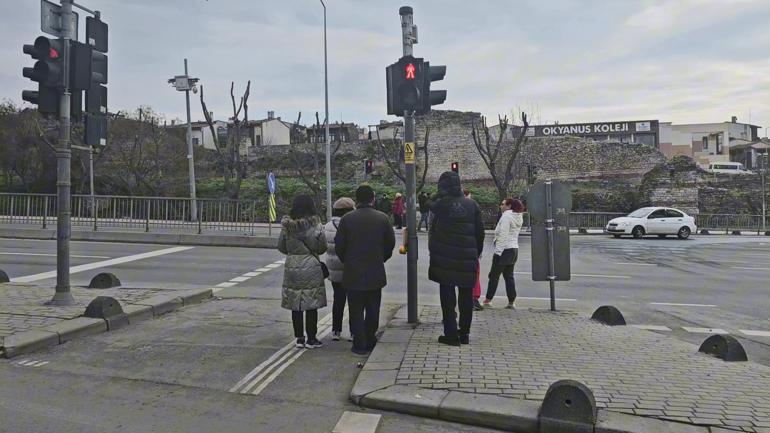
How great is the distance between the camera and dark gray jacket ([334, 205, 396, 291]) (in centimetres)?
580

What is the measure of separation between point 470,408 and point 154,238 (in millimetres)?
16986

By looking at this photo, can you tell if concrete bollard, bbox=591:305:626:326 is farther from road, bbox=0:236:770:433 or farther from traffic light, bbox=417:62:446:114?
traffic light, bbox=417:62:446:114

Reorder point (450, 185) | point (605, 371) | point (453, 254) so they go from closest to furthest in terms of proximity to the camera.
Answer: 1. point (605, 371)
2. point (453, 254)
3. point (450, 185)

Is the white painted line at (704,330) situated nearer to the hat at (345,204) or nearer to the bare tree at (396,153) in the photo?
the hat at (345,204)

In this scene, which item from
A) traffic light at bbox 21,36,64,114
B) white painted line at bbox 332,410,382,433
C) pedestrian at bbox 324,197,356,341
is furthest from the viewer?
traffic light at bbox 21,36,64,114

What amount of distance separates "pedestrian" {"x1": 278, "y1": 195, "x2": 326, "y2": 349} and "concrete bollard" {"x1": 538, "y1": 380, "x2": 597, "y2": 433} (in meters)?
2.73

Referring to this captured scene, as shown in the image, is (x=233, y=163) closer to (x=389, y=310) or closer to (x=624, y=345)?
(x=389, y=310)

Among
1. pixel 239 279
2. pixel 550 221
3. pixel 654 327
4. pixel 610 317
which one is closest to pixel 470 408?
pixel 610 317

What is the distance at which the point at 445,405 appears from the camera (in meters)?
4.23

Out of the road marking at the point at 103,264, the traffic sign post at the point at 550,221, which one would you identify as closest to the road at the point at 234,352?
the road marking at the point at 103,264

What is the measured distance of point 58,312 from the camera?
7.17m

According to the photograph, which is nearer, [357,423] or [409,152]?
[357,423]

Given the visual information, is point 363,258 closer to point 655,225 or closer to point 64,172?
point 64,172

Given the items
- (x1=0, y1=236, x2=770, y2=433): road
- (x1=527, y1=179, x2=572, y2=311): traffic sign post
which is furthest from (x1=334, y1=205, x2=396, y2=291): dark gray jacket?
(x1=527, y1=179, x2=572, y2=311): traffic sign post
